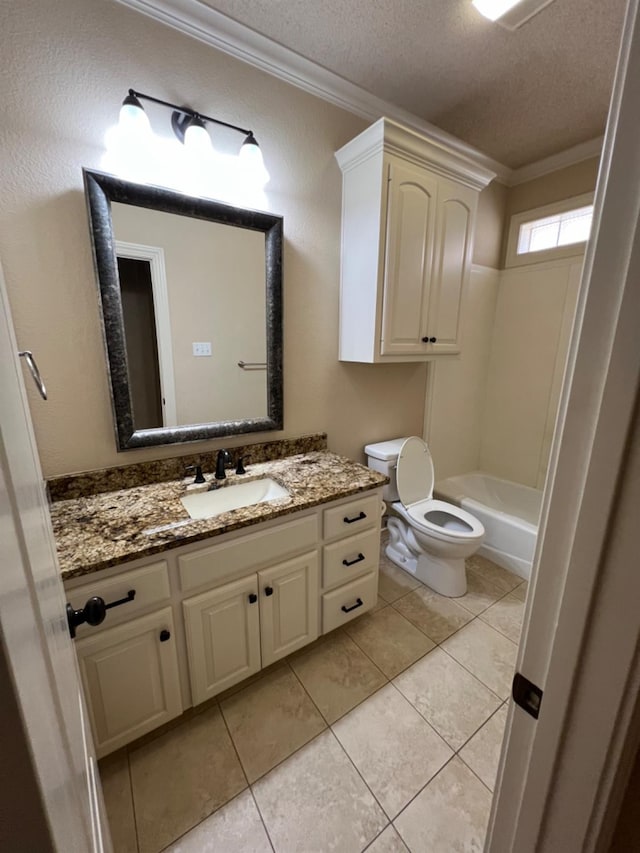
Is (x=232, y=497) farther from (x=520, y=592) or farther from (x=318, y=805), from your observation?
(x=520, y=592)

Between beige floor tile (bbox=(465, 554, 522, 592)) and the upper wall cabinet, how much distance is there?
1425mm

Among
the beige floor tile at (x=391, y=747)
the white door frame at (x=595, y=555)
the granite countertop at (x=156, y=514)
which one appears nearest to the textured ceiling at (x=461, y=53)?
the white door frame at (x=595, y=555)

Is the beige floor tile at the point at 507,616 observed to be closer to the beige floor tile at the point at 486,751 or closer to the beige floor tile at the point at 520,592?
the beige floor tile at the point at 520,592

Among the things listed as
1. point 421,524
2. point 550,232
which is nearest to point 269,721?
point 421,524

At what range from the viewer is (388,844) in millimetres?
1049

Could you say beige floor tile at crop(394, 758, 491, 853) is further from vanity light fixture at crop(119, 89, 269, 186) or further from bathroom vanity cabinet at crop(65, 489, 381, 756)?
vanity light fixture at crop(119, 89, 269, 186)

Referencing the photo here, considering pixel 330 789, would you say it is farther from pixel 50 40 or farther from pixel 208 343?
pixel 50 40

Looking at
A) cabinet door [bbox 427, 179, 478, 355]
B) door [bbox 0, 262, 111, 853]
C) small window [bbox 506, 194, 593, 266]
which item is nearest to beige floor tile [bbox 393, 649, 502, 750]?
door [bbox 0, 262, 111, 853]

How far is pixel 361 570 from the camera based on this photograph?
1.72m

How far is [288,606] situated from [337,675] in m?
0.42

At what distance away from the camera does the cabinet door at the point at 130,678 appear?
42.6 inches

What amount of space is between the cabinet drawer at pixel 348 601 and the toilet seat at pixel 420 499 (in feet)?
1.54

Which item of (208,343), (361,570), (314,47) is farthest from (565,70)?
(361,570)

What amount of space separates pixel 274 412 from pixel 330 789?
1.46 m
